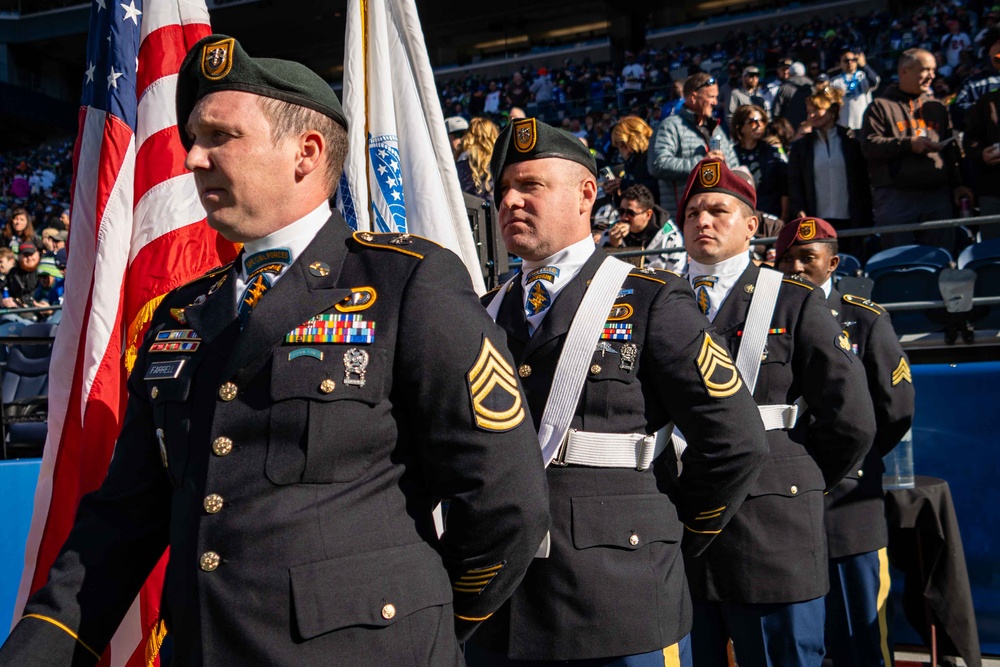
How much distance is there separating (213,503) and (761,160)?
21.2 feet

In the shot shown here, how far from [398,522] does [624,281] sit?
114cm

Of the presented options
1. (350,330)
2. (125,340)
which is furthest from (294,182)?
(125,340)

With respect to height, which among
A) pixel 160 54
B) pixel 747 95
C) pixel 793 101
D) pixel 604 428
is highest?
pixel 747 95

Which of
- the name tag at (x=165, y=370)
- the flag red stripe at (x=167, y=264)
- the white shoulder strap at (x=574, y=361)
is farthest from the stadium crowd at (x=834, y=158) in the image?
the name tag at (x=165, y=370)

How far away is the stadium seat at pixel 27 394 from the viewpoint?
5.75 m

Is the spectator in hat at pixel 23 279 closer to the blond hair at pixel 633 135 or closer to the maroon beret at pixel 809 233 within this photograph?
the blond hair at pixel 633 135

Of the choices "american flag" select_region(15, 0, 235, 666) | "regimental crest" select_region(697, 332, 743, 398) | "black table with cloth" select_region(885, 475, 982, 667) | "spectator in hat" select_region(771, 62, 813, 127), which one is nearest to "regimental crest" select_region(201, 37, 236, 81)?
"regimental crest" select_region(697, 332, 743, 398)

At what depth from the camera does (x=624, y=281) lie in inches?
96.6

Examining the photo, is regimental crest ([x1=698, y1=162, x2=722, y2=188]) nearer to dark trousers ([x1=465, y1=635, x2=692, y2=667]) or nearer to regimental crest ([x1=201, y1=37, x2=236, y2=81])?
dark trousers ([x1=465, y1=635, x2=692, y2=667])

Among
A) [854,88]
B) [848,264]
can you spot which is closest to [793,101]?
[854,88]

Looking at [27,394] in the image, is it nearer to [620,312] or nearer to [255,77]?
[620,312]

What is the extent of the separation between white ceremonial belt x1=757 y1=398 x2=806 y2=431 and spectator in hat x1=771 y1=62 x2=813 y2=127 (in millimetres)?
7095

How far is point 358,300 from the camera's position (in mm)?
1572

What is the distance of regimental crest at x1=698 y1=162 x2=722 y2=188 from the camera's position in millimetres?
3355
